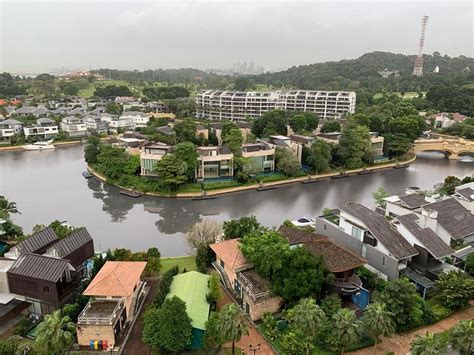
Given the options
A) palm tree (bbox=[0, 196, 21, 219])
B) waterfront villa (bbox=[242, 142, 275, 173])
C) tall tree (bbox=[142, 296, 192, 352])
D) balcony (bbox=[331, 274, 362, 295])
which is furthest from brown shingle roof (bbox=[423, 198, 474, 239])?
palm tree (bbox=[0, 196, 21, 219])

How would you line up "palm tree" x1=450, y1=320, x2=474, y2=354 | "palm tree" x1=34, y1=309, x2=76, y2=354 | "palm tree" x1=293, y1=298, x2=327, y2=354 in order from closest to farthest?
"palm tree" x1=34, y1=309, x2=76, y2=354, "palm tree" x1=450, y1=320, x2=474, y2=354, "palm tree" x1=293, y1=298, x2=327, y2=354

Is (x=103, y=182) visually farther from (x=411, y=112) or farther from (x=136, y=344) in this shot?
(x=411, y=112)

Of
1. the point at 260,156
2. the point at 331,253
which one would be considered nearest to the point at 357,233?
the point at 331,253

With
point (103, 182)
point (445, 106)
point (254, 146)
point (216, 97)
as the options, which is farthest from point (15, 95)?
point (445, 106)

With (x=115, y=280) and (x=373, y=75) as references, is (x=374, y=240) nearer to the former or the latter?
(x=115, y=280)

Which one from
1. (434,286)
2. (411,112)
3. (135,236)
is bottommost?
(135,236)

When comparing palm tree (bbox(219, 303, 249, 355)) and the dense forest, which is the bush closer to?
palm tree (bbox(219, 303, 249, 355))

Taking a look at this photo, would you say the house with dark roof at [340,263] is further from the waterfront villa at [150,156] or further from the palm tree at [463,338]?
the waterfront villa at [150,156]
